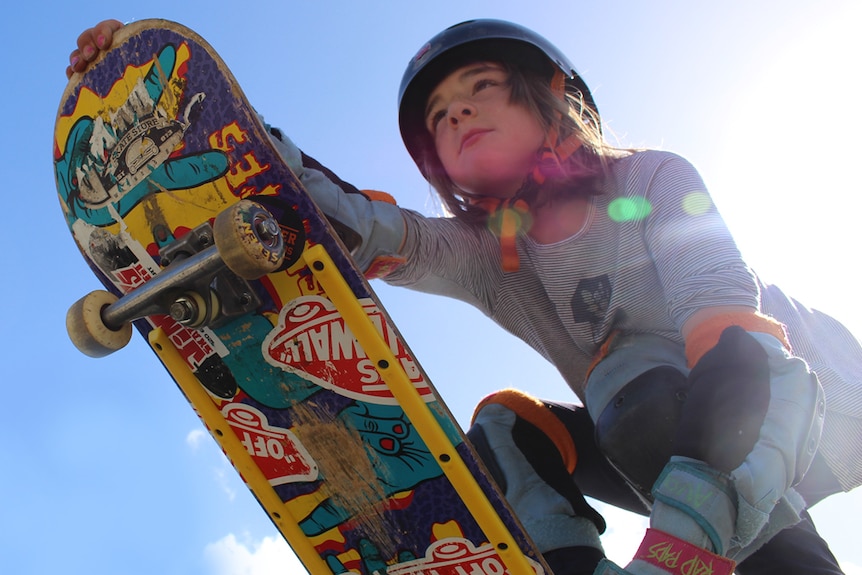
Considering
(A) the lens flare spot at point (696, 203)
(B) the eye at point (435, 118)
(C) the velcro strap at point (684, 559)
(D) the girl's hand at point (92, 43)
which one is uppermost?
(D) the girl's hand at point (92, 43)

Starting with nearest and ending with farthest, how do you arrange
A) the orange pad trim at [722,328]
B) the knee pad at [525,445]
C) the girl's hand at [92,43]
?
1. the orange pad trim at [722,328]
2. the girl's hand at [92,43]
3. the knee pad at [525,445]

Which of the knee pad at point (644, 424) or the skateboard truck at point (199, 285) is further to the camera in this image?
the knee pad at point (644, 424)

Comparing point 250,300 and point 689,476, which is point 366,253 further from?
point 689,476

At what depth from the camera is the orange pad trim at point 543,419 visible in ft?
10.4

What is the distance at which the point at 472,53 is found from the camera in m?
3.45

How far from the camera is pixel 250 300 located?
2438mm

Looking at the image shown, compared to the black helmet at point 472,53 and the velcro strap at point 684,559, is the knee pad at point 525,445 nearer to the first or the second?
the velcro strap at point 684,559

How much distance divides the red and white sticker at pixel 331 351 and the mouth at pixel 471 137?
125 cm

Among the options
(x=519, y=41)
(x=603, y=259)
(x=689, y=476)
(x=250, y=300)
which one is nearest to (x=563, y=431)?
(x=603, y=259)

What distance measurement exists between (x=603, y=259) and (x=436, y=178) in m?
0.99

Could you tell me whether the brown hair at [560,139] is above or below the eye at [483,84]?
below

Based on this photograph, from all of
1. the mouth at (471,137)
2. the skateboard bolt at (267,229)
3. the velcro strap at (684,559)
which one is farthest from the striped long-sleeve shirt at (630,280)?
the skateboard bolt at (267,229)

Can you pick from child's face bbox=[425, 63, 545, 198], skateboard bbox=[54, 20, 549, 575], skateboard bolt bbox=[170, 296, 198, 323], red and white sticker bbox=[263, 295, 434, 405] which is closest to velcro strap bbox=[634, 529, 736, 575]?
skateboard bbox=[54, 20, 549, 575]

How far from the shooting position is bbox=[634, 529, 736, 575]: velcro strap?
1.95 m
